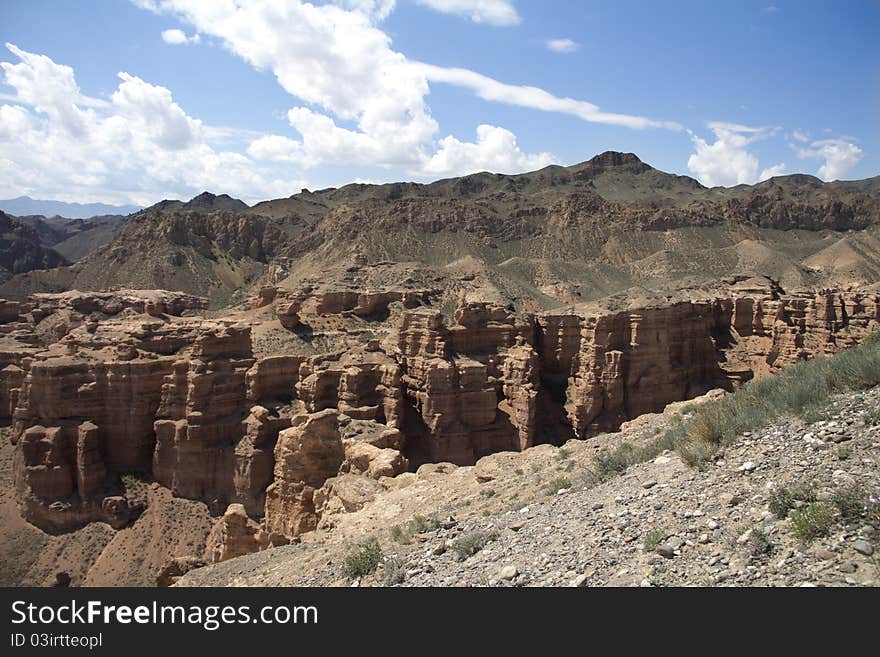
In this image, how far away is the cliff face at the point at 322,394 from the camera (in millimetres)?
26812

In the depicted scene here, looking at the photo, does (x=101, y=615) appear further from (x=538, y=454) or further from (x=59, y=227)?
(x=59, y=227)

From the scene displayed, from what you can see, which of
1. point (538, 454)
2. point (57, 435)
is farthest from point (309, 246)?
point (538, 454)

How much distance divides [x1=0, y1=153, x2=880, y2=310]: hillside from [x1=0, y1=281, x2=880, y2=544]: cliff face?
21049 mm

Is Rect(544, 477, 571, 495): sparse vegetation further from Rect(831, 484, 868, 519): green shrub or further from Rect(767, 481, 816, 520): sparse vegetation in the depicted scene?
A: Rect(831, 484, 868, 519): green shrub

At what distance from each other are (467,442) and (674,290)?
24670 millimetres

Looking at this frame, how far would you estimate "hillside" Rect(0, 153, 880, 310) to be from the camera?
2918 inches

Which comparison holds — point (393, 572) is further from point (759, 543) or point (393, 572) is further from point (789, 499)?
point (789, 499)

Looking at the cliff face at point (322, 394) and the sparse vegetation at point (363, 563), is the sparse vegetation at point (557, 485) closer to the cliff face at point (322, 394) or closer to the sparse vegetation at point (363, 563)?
the sparse vegetation at point (363, 563)

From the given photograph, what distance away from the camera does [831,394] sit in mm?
9453

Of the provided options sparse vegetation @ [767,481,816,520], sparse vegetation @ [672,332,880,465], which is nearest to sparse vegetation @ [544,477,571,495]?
sparse vegetation @ [672,332,880,465]

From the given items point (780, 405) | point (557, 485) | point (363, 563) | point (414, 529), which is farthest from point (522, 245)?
point (363, 563)

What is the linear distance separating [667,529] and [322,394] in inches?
961

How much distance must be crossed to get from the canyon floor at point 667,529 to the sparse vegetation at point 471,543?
0.02m

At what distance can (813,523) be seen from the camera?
6.10 metres
